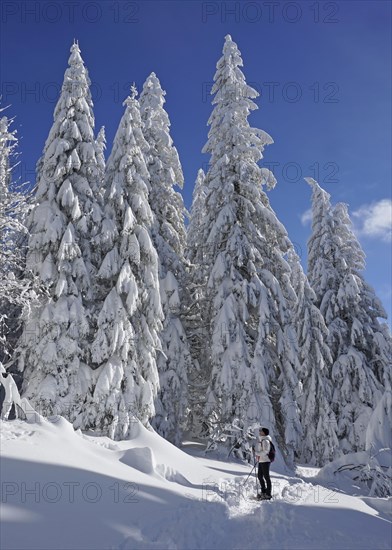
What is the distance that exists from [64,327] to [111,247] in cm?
401

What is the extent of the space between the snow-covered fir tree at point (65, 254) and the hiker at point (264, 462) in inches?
289

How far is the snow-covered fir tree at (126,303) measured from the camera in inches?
569

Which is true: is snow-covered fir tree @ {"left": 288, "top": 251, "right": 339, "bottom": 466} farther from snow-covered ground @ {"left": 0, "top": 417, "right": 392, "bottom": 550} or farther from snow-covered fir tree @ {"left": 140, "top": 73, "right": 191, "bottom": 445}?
snow-covered ground @ {"left": 0, "top": 417, "right": 392, "bottom": 550}

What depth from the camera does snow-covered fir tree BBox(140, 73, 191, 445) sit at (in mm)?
18172

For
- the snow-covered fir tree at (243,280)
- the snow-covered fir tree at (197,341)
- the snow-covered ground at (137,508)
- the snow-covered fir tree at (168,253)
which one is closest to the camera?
the snow-covered ground at (137,508)

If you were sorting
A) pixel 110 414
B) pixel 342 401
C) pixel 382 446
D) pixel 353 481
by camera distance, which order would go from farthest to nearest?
pixel 342 401, pixel 110 414, pixel 353 481, pixel 382 446

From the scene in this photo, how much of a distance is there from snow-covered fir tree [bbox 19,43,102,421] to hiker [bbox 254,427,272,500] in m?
7.35

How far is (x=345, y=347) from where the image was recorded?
21.7 meters

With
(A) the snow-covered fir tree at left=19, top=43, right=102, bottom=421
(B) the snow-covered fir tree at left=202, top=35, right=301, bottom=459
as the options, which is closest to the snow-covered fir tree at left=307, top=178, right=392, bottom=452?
(B) the snow-covered fir tree at left=202, top=35, right=301, bottom=459

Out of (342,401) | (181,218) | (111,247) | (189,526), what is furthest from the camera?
(181,218)

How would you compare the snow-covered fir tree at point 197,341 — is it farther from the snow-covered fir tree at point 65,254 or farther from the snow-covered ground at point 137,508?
the snow-covered ground at point 137,508

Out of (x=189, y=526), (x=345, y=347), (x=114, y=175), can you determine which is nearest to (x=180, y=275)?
(x=114, y=175)

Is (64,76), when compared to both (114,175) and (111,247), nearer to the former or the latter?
(114,175)

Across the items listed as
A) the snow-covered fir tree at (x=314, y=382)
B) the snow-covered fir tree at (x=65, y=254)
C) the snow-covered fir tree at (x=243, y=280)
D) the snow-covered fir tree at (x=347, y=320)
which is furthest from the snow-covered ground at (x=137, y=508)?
the snow-covered fir tree at (x=347, y=320)
